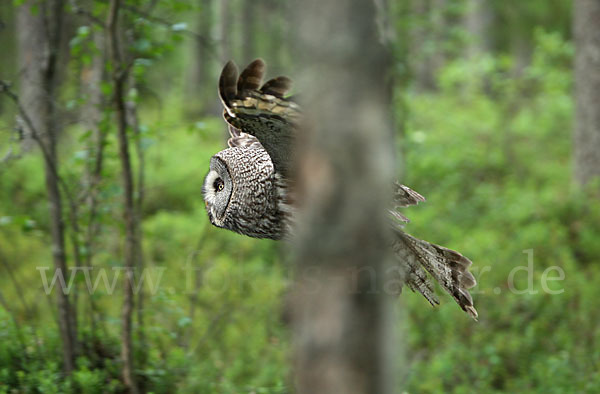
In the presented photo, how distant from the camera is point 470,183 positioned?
10.2m

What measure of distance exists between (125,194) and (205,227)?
408 cm

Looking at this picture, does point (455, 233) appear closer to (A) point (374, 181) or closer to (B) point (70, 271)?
(B) point (70, 271)

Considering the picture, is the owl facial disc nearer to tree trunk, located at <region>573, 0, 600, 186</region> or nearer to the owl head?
the owl head

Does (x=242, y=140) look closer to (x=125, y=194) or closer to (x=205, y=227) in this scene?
(x=125, y=194)

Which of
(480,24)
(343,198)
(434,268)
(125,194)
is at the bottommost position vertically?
(434,268)

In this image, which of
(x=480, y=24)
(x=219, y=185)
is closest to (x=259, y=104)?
(x=219, y=185)

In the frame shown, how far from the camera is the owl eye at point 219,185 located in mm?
3772

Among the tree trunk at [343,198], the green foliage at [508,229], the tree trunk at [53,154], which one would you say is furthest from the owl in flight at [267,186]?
the green foliage at [508,229]

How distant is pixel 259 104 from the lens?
2.85 metres

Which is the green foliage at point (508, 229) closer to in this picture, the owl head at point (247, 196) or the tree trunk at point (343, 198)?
the owl head at point (247, 196)

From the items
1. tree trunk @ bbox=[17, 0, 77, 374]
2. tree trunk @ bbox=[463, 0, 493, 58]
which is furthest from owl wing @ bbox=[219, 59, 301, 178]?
tree trunk @ bbox=[463, 0, 493, 58]


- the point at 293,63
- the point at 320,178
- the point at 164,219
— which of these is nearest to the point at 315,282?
the point at 320,178

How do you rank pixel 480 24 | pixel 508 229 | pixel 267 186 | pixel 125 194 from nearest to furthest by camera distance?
pixel 267 186
pixel 125 194
pixel 508 229
pixel 480 24

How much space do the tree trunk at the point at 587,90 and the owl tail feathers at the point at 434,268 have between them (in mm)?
6107
